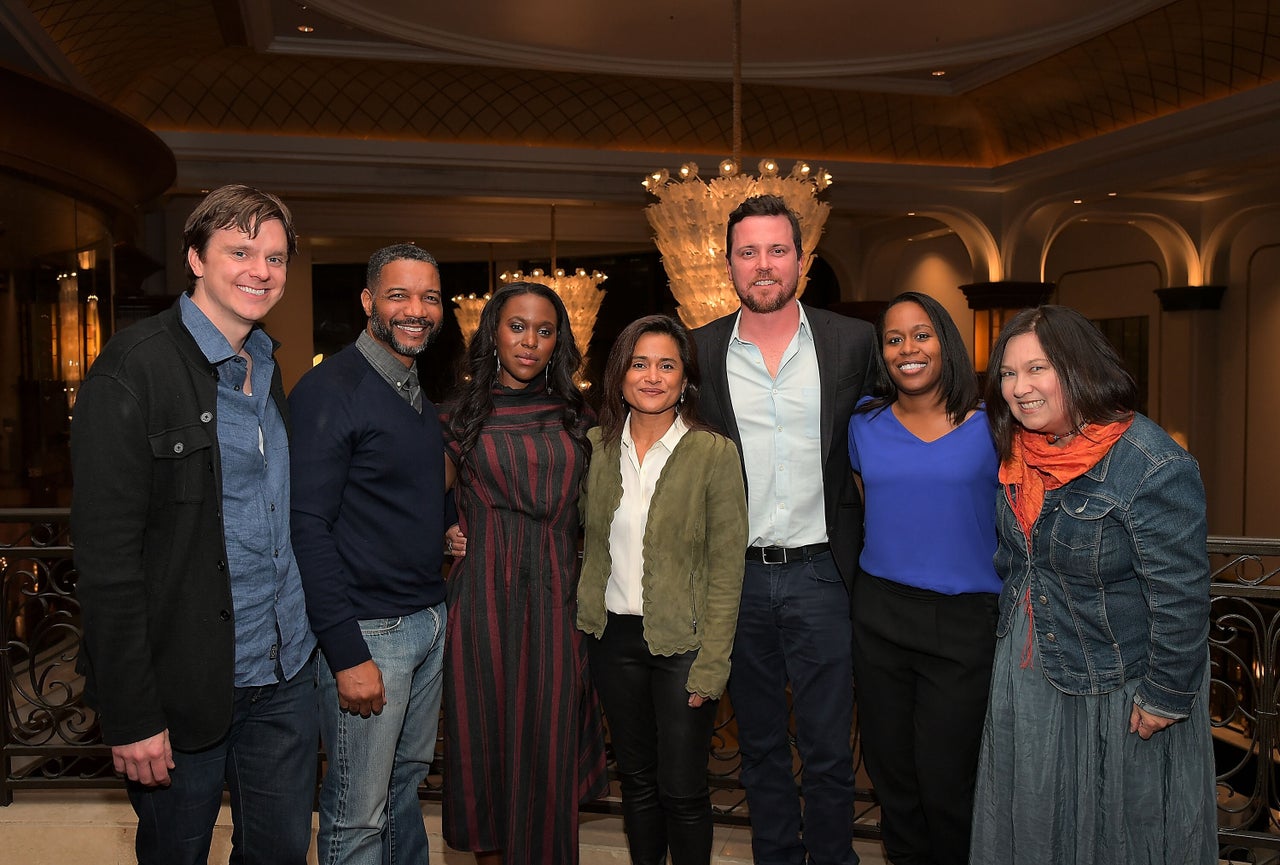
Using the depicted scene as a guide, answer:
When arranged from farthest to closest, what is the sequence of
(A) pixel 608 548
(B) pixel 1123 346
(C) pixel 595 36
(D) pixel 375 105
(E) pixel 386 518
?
(B) pixel 1123 346 < (D) pixel 375 105 < (C) pixel 595 36 < (A) pixel 608 548 < (E) pixel 386 518

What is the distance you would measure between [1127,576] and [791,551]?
2.77ft

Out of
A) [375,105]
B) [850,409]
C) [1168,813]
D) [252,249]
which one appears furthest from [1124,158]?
[252,249]

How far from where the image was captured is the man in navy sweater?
2.31m

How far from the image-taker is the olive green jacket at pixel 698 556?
2539 mm

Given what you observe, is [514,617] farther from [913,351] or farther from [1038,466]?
[1038,466]

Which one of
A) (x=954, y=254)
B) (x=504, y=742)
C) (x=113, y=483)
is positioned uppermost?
(x=954, y=254)

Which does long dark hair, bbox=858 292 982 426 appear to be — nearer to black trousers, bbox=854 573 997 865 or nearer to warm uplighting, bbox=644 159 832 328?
black trousers, bbox=854 573 997 865

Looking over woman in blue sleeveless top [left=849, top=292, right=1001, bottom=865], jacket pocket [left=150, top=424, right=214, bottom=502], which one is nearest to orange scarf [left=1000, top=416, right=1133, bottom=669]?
woman in blue sleeveless top [left=849, top=292, right=1001, bottom=865]

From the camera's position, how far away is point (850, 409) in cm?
280

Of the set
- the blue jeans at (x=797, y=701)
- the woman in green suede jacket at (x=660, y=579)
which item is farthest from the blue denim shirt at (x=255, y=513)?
the blue jeans at (x=797, y=701)

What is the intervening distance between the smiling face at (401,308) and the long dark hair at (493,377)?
23 cm

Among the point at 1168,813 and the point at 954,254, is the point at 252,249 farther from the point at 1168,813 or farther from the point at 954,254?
the point at 954,254

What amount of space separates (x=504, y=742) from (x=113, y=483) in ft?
4.17

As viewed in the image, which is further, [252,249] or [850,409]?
[850,409]
